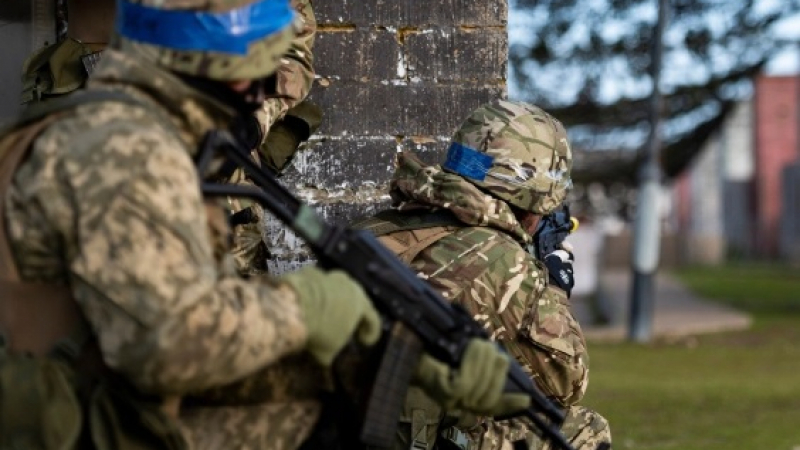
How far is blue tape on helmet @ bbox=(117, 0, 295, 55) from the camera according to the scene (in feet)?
11.1

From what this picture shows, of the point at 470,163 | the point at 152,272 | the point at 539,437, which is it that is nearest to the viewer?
the point at 152,272

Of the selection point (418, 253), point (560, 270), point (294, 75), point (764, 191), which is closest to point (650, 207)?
point (560, 270)

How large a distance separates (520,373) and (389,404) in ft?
1.25

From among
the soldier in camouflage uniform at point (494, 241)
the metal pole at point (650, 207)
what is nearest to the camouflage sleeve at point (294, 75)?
the soldier in camouflage uniform at point (494, 241)

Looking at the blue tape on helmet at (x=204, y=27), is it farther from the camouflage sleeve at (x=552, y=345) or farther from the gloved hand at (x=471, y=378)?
the camouflage sleeve at (x=552, y=345)

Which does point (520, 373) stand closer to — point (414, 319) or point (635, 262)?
point (414, 319)

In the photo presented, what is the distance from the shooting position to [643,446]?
29.3 feet

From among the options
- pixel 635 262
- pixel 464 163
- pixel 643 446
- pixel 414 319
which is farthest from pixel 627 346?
pixel 414 319

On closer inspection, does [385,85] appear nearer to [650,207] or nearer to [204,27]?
[204,27]

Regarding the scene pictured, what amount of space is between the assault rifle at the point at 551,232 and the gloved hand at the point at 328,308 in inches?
76.6

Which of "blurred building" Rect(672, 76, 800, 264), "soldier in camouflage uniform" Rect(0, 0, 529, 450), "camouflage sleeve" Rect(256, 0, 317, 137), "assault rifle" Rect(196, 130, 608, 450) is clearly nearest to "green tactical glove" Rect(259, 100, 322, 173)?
"camouflage sleeve" Rect(256, 0, 317, 137)

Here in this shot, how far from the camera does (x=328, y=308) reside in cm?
333

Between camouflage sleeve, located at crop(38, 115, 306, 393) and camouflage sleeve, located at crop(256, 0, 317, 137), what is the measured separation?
177 cm

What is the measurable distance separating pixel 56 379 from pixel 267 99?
1902 millimetres
